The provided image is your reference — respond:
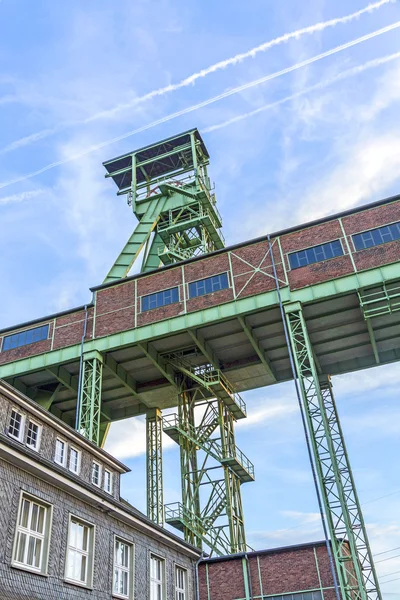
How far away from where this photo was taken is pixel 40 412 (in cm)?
1625

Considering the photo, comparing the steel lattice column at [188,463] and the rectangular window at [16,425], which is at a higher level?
the steel lattice column at [188,463]

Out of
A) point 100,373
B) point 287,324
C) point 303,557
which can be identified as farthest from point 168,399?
point 303,557

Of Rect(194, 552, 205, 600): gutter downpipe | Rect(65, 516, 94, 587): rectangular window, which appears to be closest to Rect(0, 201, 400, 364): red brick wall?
Rect(194, 552, 205, 600): gutter downpipe

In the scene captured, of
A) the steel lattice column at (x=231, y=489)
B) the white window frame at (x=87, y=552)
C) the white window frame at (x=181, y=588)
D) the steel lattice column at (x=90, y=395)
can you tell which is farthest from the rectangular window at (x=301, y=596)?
the steel lattice column at (x=90, y=395)

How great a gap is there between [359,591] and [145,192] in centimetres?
2523

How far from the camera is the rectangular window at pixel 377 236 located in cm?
2300

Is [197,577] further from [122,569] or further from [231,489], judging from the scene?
[231,489]

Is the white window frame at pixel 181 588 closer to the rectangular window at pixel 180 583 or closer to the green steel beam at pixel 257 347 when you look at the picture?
the rectangular window at pixel 180 583

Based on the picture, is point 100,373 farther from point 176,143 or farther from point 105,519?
point 176,143

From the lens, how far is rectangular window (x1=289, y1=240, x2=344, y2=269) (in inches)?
940

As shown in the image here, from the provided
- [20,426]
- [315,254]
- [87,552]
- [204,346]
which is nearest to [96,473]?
[20,426]

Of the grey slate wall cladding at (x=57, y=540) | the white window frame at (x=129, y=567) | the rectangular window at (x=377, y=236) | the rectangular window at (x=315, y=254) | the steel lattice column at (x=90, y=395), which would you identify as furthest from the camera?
the steel lattice column at (x=90, y=395)

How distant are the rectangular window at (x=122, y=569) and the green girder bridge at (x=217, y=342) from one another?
23.8 feet

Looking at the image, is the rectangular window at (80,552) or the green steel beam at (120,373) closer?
the rectangular window at (80,552)
